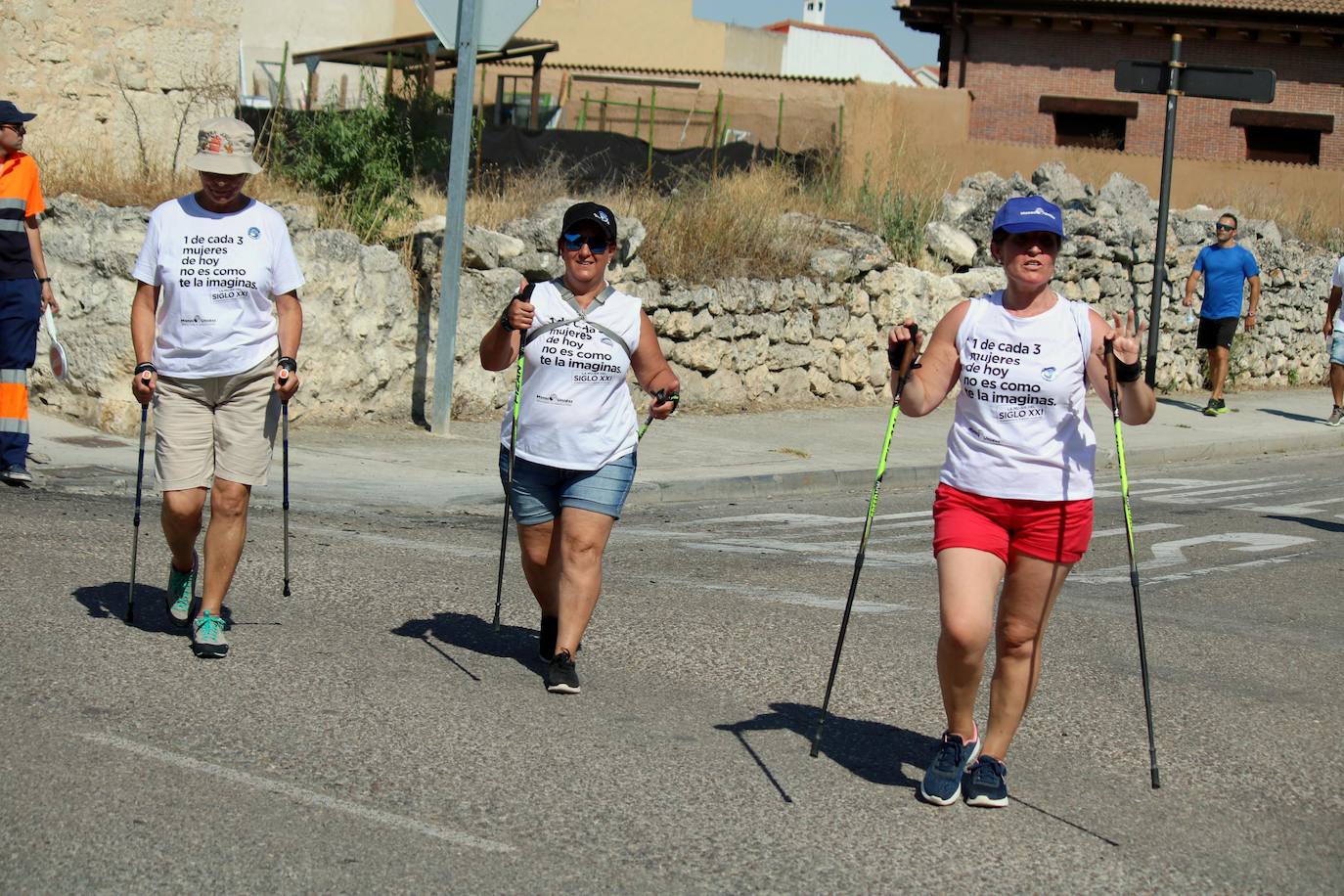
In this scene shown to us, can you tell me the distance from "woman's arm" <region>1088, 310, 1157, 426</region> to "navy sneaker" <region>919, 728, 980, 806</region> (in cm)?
112

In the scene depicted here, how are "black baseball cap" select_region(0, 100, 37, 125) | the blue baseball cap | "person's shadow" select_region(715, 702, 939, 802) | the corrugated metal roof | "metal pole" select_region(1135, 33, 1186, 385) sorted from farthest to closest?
the corrugated metal roof → "metal pole" select_region(1135, 33, 1186, 385) → "black baseball cap" select_region(0, 100, 37, 125) → "person's shadow" select_region(715, 702, 939, 802) → the blue baseball cap

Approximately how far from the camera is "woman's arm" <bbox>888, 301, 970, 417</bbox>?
17.1 ft

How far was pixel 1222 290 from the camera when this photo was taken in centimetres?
1834

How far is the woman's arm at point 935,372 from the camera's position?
17.1ft

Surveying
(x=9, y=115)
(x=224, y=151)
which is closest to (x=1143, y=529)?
(x=224, y=151)

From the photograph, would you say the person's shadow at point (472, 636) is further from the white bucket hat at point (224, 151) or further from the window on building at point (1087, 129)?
the window on building at point (1087, 129)

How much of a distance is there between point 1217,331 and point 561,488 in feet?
45.5

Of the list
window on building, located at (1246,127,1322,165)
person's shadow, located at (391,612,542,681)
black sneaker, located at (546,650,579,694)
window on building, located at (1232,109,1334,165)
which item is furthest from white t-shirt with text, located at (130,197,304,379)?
window on building, located at (1246,127,1322,165)

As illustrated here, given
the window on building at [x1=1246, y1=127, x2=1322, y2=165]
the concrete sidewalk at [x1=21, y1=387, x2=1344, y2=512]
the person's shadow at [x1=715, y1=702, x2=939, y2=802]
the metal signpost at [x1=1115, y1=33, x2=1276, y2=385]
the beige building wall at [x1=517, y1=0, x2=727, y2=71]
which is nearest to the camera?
the person's shadow at [x1=715, y1=702, x2=939, y2=802]

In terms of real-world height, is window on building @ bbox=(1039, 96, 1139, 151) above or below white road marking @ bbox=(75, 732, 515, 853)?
above

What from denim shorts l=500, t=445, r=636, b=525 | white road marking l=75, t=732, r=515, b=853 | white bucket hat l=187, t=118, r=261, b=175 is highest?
white bucket hat l=187, t=118, r=261, b=175

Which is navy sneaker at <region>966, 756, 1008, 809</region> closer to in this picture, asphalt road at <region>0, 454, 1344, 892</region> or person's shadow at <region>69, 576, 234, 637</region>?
asphalt road at <region>0, 454, 1344, 892</region>

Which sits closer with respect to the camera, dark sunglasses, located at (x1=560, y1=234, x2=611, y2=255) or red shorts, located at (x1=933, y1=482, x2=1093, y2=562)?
red shorts, located at (x1=933, y1=482, x2=1093, y2=562)

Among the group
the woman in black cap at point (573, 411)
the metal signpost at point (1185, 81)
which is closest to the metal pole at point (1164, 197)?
the metal signpost at point (1185, 81)
